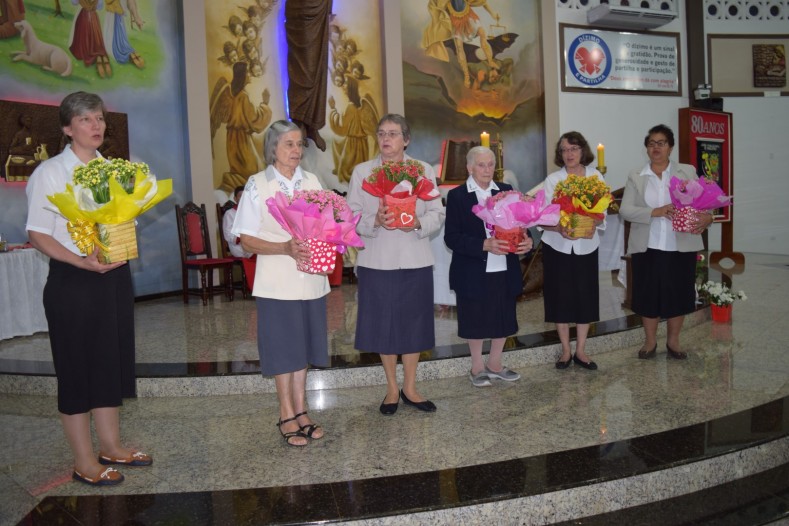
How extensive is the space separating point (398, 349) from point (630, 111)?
9.62m

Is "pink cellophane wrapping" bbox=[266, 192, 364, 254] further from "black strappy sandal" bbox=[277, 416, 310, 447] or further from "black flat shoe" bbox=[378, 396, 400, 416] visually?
"black flat shoe" bbox=[378, 396, 400, 416]

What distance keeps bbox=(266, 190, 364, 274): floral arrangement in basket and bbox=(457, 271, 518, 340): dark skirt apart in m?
1.21

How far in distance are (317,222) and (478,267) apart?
4.52ft

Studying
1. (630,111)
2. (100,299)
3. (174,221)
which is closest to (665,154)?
(100,299)

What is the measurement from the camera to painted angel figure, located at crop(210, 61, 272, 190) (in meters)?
8.68

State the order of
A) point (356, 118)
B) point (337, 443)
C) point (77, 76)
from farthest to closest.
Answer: point (356, 118)
point (77, 76)
point (337, 443)

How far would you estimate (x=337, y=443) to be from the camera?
326 cm

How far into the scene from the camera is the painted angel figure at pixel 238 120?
8.68 meters

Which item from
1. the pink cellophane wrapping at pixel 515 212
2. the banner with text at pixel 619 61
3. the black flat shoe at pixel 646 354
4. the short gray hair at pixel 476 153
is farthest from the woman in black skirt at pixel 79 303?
the banner with text at pixel 619 61

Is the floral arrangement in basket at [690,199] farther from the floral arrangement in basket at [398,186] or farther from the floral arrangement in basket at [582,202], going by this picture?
the floral arrangement in basket at [398,186]

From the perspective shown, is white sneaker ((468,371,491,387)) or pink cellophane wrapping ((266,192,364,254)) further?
white sneaker ((468,371,491,387))

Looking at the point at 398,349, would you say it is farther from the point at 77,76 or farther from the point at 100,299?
the point at 77,76

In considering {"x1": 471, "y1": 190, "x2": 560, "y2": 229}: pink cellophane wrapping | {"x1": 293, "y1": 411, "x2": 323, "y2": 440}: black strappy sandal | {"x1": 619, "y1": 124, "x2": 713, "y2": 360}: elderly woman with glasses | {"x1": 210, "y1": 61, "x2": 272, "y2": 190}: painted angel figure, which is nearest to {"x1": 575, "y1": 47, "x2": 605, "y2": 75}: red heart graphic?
{"x1": 210, "y1": 61, "x2": 272, "y2": 190}: painted angel figure

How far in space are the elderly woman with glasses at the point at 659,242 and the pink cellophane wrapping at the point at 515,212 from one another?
1132 millimetres
